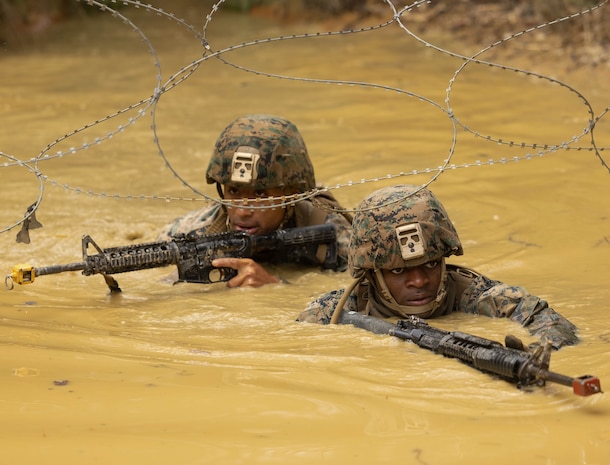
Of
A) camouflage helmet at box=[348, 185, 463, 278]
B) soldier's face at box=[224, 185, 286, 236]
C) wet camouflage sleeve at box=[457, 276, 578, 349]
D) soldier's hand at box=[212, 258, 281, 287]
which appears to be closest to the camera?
wet camouflage sleeve at box=[457, 276, 578, 349]

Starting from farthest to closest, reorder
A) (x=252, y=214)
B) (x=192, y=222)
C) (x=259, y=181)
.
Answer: (x=192, y=222), (x=252, y=214), (x=259, y=181)

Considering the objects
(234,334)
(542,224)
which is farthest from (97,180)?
(234,334)

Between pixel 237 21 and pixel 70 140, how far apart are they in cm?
799

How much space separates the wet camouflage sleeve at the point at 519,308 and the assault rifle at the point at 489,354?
531 mm

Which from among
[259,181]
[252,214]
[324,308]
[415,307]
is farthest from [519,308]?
[252,214]

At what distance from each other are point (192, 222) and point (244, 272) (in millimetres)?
1025

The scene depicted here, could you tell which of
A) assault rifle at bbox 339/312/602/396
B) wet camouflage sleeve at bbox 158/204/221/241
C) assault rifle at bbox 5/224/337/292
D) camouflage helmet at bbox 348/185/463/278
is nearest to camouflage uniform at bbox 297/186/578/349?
camouflage helmet at bbox 348/185/463/278

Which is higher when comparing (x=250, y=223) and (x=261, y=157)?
(x=261, y=157)

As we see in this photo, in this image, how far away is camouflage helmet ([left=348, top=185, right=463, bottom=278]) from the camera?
5.57 meters

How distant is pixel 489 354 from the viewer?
458cm

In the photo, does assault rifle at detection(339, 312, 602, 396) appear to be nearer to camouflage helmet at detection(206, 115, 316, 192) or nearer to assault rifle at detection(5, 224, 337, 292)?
assault rifle at detection(5, 224, 337, 292)

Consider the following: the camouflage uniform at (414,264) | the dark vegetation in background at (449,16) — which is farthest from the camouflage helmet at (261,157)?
the dark vegetation in background at (449,16)

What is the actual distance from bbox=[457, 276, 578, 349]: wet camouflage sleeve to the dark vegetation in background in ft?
27.1

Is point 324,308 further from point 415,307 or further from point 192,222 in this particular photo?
point 192,222
